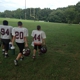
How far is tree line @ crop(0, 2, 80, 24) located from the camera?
283 feet

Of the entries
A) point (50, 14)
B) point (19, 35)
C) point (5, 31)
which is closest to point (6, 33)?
point (5, 31)

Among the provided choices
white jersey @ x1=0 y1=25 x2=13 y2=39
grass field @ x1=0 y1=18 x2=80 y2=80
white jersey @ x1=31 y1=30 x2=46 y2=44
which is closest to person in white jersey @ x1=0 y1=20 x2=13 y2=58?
white jersey @ x1=0 y1=25 x2=13 y2=39

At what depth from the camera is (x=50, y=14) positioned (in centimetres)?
10550

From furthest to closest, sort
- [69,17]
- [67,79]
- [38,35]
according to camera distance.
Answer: [69,17]
[38,35]
[67,79]

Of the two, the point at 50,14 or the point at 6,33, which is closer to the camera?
the point at 6,33

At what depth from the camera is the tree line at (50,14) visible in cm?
8612

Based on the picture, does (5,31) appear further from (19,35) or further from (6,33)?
(19,35)

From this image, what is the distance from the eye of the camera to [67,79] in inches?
253

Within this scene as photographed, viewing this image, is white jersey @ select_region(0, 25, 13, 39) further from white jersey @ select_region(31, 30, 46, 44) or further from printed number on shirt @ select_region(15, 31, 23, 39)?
white jersey @ select_region(31, 30, 46, 44)

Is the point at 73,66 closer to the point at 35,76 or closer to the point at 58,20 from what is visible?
the point at 35,76

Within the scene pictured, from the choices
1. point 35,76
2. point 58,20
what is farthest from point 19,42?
point 58,20

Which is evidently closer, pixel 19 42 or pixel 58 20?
pixel 19 42

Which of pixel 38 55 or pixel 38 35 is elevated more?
pixel 38 35

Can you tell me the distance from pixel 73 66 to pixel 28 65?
6.32ft
